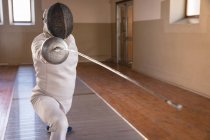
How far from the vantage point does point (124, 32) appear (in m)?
8.20

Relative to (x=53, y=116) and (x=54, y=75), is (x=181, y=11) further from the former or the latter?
(x=53, y=116)

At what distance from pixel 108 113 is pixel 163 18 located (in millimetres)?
2944

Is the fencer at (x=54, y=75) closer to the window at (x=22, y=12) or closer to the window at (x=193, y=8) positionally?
the window at (x=193, y=8)

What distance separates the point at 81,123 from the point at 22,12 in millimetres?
6420

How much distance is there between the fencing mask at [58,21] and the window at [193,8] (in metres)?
3.46

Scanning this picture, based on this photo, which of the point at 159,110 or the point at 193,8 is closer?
the point at 159,110

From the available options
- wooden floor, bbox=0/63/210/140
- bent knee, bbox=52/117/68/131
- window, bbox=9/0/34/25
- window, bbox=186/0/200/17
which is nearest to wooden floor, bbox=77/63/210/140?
wooden floor, bbox=0/63/210/140

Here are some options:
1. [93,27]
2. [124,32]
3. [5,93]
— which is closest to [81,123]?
[5,93]

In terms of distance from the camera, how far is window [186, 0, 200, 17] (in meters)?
4.95

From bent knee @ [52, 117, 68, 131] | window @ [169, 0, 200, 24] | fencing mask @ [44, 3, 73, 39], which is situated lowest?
bent knee @ [52, 117, 68, 131]

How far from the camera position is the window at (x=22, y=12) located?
8484mm

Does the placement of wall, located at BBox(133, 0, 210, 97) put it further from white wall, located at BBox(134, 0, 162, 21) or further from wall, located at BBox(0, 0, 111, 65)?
wall, located at BBox(0, 0, 111, 65)

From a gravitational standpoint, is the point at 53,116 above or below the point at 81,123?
above

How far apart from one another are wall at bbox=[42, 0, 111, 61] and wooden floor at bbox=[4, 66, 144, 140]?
15.8ft
